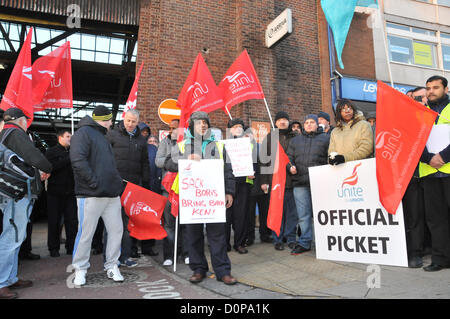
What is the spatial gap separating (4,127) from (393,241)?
451 cm

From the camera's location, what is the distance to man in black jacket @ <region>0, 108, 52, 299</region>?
344 cm

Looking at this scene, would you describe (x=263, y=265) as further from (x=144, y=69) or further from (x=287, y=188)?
(x=144, y=69)

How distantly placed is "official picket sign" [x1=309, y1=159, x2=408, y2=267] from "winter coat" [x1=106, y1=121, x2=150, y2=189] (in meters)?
2.49

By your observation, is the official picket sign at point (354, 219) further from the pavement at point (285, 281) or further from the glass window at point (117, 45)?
the glass window at point (117, 45)

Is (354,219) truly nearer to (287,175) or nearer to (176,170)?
(287,175)

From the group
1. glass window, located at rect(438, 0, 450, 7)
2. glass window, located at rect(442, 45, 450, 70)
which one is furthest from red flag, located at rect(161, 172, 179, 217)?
glass window, located at rect(438, 0, 450, 7)

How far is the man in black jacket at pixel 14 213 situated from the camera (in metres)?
3.44

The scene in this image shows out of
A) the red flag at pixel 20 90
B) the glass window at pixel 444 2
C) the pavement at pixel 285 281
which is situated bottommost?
the pavement at pixel 285 281

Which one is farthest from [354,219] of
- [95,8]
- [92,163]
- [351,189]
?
[95,8]

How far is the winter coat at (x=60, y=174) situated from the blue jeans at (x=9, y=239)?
1.93m

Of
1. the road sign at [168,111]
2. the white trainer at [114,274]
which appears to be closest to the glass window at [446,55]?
the road sign at [168,111]

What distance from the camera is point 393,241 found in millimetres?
3629

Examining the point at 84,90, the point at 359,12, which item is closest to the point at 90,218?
the point at 359,12

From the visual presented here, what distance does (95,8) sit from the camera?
8719mm
